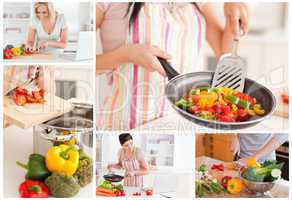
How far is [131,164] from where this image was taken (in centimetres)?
184

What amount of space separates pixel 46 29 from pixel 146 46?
380 mm

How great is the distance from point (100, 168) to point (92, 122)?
0.19 meters

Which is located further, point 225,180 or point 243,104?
point 225,180

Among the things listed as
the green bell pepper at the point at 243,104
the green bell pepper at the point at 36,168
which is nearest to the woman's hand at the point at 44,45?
the green bell pepper at the point at 36,168

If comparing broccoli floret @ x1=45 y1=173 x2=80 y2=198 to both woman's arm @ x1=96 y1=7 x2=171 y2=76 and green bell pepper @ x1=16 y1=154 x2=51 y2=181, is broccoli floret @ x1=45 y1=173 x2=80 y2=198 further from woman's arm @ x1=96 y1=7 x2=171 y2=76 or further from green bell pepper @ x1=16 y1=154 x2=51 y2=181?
woman's arm @ x1=96 y1=7 x2=171 y2=76

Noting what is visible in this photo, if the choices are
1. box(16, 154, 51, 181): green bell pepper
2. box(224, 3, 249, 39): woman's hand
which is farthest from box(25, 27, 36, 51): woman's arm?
box(224, 3, 249, 39): woman's hand

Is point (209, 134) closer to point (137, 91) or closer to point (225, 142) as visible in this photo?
point (225, 142)

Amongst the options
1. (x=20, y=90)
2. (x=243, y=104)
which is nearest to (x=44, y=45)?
(x=20, y=90)

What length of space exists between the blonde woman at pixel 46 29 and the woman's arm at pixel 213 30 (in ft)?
1.76

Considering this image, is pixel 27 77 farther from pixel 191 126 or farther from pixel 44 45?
pixel 191 126

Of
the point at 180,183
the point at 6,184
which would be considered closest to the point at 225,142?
the point at 180,183

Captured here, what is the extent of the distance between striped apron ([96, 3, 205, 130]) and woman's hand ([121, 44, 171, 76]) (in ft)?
0.08

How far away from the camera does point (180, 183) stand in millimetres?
1860

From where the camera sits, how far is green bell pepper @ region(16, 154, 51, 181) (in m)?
1.76
